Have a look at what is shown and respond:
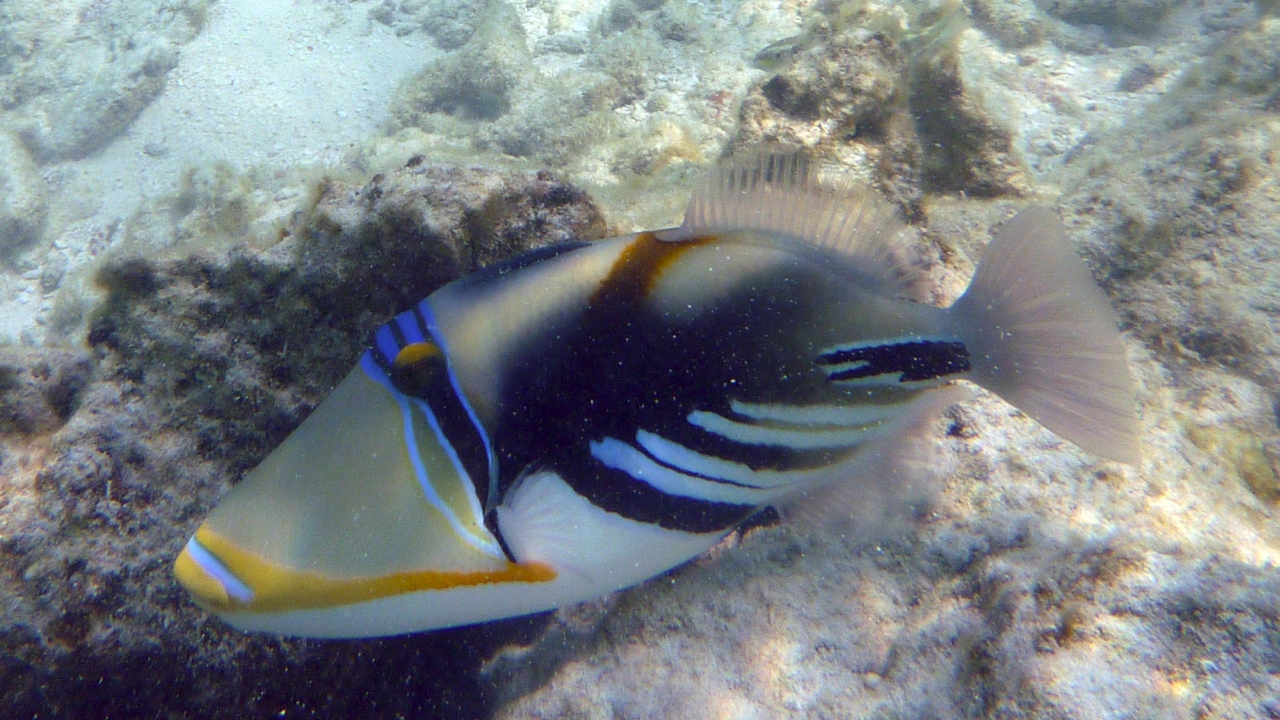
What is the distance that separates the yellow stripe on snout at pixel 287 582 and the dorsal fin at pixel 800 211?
0.73 m

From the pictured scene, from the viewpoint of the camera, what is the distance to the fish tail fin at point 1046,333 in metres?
1.09

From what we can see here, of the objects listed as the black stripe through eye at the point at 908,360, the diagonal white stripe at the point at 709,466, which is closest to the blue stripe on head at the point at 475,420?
the diagonal white stripe at the point at 709,466

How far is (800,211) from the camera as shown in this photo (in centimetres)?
112

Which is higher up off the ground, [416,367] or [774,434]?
[416,367]

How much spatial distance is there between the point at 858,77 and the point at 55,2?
1869cm

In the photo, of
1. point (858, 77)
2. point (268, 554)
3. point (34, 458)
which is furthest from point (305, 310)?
point (858, 77)

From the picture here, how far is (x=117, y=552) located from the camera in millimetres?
1510

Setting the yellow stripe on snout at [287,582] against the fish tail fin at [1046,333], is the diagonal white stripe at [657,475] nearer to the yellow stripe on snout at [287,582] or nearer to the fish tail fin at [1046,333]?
the yellow stripe on snout at [287,582]

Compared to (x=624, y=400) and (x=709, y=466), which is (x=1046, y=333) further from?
(x=624, y=400)

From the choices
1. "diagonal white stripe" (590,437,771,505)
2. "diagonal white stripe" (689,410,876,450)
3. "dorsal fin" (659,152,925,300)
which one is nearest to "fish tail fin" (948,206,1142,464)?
"dorsal fin" (659,152,925,300)

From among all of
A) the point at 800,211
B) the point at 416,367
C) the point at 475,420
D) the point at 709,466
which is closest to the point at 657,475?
the point at 709,466

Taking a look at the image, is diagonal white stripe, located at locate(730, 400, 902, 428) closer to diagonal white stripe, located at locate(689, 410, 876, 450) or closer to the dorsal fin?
diagonal white stripe, located at locate(689, 410, 876, 450)

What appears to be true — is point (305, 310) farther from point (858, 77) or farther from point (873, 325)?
point (858, 77)

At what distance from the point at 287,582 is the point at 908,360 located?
1100 mm
